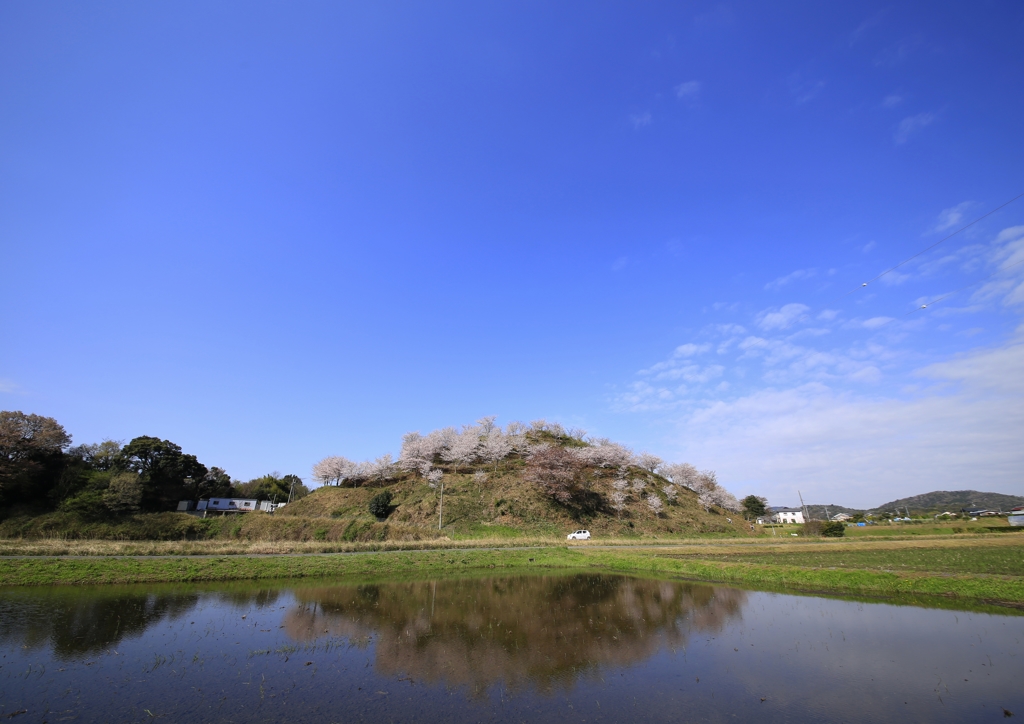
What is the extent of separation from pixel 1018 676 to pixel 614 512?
5825 cm

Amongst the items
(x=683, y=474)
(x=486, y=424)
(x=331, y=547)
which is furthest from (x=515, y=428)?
(x=331, y=547)

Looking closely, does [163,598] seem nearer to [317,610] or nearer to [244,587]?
[244,587]

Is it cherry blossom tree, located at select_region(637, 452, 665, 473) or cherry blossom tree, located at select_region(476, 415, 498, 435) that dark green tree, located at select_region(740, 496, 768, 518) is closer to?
cherry blossom tree, located at select_region(637, 452, 665, 473)

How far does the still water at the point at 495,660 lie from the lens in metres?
8.20

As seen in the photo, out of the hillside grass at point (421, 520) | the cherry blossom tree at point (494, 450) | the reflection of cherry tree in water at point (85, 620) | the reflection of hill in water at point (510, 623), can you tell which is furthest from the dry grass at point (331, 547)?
the cherry blossom tree at point (494, 450)

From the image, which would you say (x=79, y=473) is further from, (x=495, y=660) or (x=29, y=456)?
(x=495, y=660)

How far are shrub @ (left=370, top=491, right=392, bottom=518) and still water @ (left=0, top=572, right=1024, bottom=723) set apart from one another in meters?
42.7

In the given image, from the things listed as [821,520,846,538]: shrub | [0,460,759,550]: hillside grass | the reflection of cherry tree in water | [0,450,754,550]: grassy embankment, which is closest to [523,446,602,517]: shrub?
[0,450,754,550]: grassy embankment

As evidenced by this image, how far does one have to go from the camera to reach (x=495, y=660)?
1144 cm

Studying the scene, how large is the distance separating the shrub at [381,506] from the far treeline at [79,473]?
1065 inches

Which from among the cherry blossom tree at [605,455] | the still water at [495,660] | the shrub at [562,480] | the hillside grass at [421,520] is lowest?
the still water at [495,660]

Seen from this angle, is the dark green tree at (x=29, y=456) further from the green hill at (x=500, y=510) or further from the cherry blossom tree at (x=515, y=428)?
the cherry blossom tree at (x=515, y=428)

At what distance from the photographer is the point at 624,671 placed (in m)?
10.6

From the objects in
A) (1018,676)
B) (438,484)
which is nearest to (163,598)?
(1018,676)
